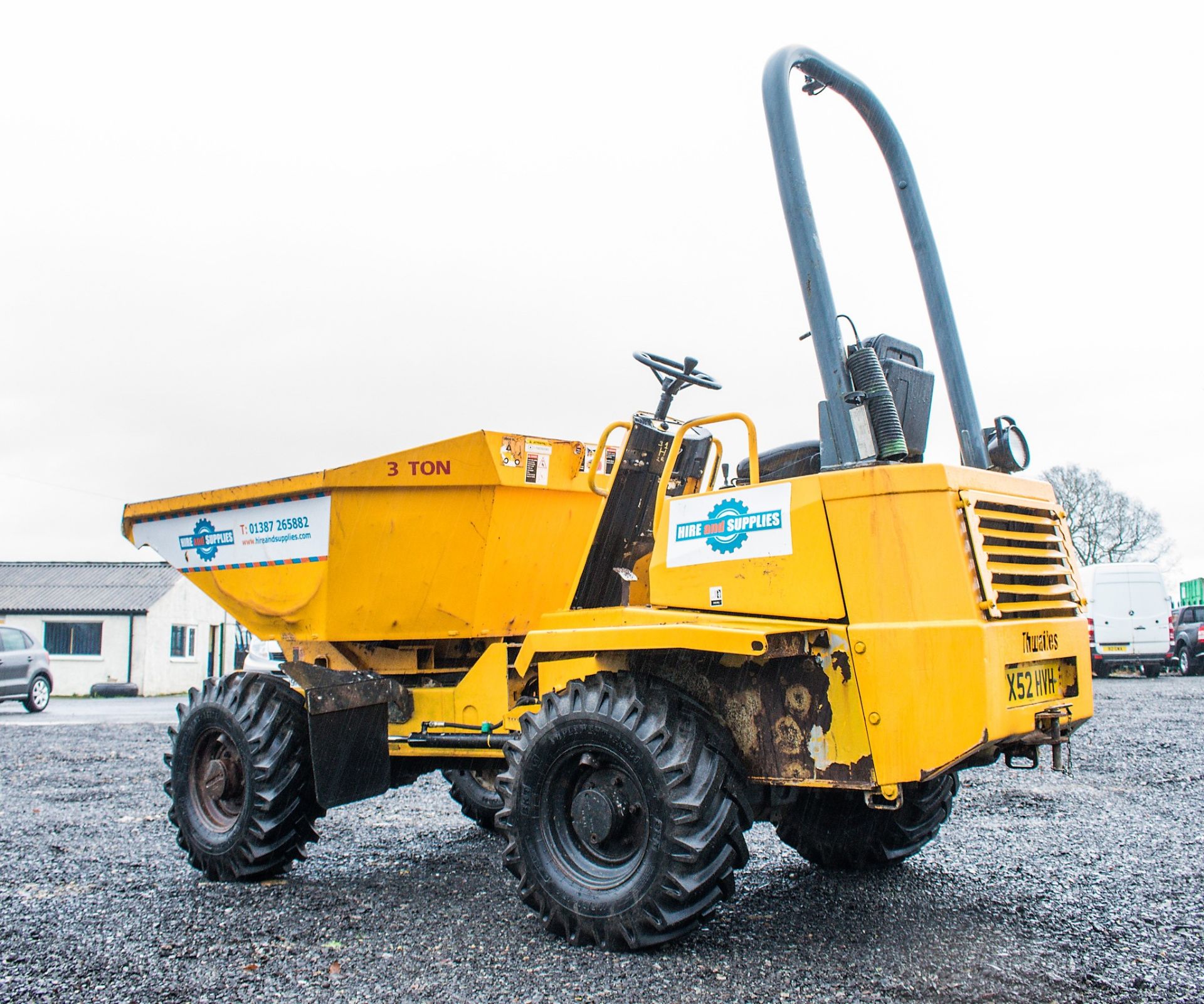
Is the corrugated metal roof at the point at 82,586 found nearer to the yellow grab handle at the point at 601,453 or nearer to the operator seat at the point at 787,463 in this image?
the yellow grab handle at the point at 601,453

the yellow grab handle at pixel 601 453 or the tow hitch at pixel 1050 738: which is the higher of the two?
the yellow grab handle at pixel 601 453

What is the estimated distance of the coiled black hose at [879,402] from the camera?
4.27 metres

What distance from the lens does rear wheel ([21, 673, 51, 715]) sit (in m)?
20.5

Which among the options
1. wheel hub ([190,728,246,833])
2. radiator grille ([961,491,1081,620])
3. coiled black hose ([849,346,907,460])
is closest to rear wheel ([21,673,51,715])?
wheel hub ([190,728,246,833])

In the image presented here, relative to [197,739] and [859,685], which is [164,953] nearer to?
[197,739]

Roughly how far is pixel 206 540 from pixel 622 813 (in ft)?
12.0

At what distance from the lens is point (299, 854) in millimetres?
6000

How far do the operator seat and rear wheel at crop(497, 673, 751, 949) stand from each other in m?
1.10

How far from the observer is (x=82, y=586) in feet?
137

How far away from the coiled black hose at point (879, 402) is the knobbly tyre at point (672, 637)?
0.01m

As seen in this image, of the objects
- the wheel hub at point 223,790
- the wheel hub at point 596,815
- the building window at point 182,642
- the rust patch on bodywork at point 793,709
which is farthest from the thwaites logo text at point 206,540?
the building window at point 182,642

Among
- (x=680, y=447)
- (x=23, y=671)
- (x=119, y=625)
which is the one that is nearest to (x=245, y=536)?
(x=680, y=447)

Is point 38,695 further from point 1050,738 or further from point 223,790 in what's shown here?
point 1050,738

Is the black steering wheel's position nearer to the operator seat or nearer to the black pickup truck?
the operator seat
